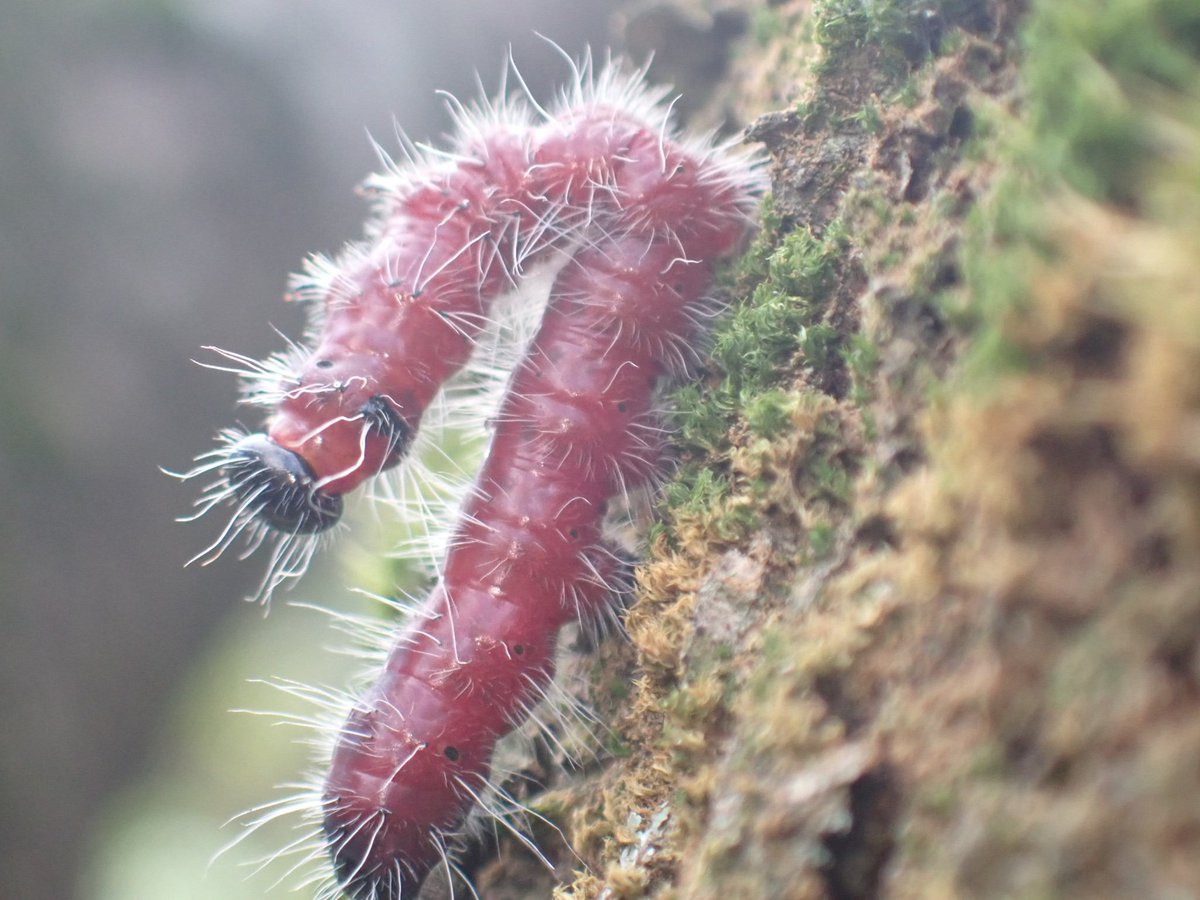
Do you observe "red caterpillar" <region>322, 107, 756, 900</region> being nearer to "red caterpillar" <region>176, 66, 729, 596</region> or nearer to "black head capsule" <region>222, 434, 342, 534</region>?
"red caterpillar" <region>176, 66, 729, 596</region>

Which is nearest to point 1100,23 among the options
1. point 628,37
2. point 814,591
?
point 814,591

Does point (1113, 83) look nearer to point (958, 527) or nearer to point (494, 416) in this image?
point (958, 527)

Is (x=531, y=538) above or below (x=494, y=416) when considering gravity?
below

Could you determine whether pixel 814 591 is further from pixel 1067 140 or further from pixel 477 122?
pixel 477 122

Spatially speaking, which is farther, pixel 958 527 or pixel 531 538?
pixel 531 538

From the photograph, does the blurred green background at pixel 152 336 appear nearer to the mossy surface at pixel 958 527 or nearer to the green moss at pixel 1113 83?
the mossy surface at pixel 958 527

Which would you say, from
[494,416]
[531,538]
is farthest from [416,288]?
[531,538]
